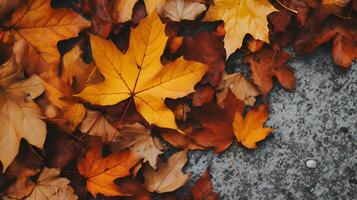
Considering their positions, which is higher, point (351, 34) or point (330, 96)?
point (351, 34)

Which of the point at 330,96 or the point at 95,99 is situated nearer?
the point at 95,99

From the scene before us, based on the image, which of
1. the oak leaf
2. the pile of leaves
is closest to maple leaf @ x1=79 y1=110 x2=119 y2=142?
the pile of leaves

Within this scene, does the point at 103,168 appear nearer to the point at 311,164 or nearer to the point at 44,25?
the point at 44,25

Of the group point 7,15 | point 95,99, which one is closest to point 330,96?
point 95,99

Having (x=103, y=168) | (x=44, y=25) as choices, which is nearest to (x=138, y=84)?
(x=103, y=168)

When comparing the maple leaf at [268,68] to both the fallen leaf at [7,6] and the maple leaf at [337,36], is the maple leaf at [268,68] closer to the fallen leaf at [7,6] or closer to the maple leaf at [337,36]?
the maple leaf at [337,36]

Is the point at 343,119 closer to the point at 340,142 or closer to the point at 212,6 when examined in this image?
the point at 340,142

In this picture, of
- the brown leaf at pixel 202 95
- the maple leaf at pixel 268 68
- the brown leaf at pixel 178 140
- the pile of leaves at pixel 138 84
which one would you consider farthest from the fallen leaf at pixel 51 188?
the maple leaf at pixel 268 68

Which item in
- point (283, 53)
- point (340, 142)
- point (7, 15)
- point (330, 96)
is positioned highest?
point (7, 15)
